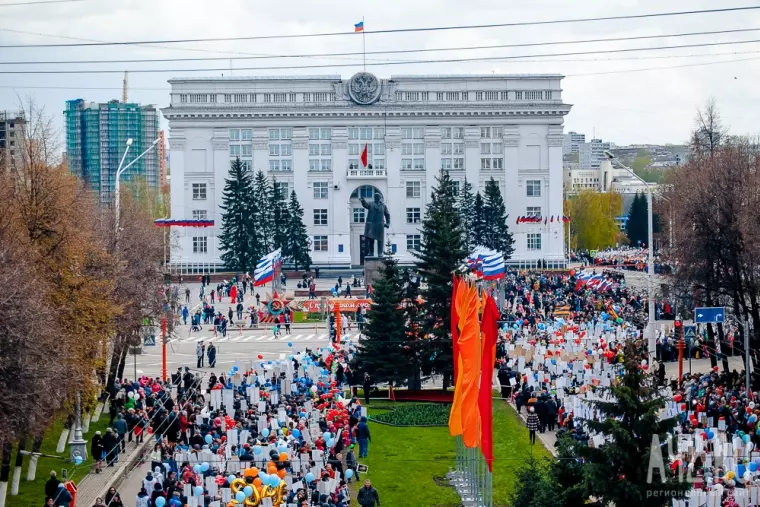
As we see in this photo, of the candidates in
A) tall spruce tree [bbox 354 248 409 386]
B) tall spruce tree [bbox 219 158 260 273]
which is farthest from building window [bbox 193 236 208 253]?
tall spruce tree [bbox 354 248 409 386]

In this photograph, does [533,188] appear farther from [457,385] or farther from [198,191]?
[457,385]

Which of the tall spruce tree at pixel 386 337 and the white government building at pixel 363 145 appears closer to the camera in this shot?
the tall spruce tree at pixel 386 337

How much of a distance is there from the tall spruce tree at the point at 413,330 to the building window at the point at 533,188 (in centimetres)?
5651

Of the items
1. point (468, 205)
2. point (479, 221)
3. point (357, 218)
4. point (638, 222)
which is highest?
point (468, 205)

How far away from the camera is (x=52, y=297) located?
2634 cm

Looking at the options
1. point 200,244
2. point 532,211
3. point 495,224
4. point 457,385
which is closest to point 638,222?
point 532,211

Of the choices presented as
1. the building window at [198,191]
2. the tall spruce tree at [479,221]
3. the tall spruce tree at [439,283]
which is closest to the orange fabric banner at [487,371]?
the tall spruce tree at [439,283]

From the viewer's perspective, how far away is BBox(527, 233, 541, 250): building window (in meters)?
Result: 94.6

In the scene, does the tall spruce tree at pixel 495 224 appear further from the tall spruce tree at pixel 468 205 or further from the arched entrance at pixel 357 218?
the arched entrance at pixel 357 218

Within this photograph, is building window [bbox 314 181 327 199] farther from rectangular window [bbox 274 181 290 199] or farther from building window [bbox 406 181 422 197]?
building window [bbox 406 181 422 197]

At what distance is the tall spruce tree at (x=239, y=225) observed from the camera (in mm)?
85500

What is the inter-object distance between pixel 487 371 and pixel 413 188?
76.1 m

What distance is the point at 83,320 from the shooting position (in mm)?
26875

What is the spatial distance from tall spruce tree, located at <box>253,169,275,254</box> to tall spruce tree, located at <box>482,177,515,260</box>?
15.0 meters
